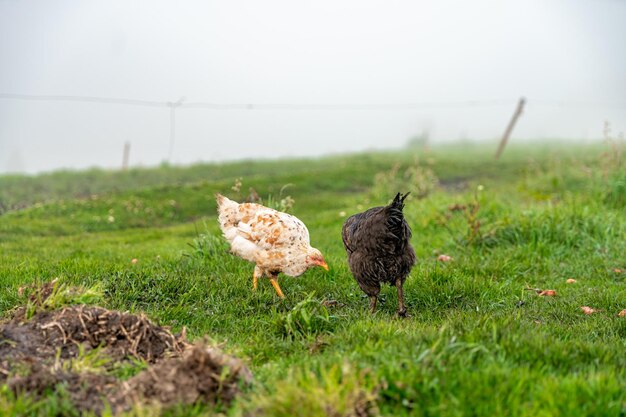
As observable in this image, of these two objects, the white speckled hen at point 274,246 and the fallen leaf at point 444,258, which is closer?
Answer: the white speckled hen at point 274,246

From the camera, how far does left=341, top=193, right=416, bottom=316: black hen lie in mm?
4812

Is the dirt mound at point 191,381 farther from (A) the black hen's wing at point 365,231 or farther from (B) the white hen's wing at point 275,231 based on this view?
(B) the white hen's wing at point 275,231

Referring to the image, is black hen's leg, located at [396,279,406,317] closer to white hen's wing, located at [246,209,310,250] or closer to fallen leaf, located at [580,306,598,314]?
white hen's wing, located at [246,209,310,250]

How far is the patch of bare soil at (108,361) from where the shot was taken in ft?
9.80

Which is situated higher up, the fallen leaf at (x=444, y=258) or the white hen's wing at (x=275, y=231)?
the white hen's wing at (x=275, y=231)

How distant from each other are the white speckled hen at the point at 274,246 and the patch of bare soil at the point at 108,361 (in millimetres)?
1667

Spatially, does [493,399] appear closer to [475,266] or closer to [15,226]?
[475,266]

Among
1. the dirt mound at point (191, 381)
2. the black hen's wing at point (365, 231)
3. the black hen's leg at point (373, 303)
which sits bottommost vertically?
the black hen's leg at point (373, 303)

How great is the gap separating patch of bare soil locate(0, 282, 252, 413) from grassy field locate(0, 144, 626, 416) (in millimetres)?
A: 131

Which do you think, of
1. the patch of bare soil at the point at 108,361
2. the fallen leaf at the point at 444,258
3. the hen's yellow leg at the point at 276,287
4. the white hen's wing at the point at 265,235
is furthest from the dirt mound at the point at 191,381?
the fallen leaf at the point at 444,258

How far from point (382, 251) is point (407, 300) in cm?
90

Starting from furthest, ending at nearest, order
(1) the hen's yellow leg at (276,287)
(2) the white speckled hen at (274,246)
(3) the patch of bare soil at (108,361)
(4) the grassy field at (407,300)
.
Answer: (2) the white speckled hen at (274,246) < (1) the hen's yellow leg at (276,287) < (3) the patch of bare soil at (108,361) < (4) the grassy field at (407,300)

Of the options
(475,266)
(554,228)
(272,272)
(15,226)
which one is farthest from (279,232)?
(15,226)

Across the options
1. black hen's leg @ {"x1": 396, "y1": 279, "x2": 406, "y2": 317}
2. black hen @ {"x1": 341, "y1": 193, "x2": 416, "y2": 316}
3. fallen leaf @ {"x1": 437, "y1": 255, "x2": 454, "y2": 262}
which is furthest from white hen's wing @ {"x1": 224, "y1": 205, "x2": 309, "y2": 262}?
fallen leaf @ {"x1": 437, "y1": 255, "x2": 454, "y2": 262}
